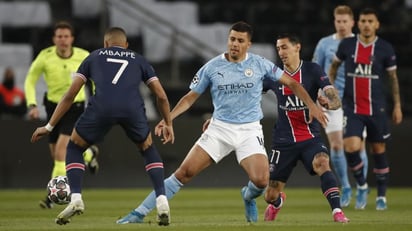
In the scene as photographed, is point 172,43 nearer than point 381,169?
No

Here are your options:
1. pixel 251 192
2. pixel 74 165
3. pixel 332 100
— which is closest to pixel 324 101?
pixel 332 100

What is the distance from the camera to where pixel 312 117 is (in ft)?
39.9

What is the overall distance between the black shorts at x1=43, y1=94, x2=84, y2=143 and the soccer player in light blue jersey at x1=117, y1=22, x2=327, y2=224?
3670 millimetres

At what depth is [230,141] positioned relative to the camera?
1164 centimetres

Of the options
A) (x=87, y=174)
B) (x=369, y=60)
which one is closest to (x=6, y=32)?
(x=87, y=174)

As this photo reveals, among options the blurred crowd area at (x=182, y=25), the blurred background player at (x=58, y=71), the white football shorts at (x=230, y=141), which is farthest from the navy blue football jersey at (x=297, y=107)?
the blurred crowd area at (x=182, y=25)

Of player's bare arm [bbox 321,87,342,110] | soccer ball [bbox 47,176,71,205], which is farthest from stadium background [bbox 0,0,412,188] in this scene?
player's bare arm [bbox 321,87,342,110]

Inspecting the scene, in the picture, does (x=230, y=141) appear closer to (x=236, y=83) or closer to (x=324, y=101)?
(x=236, y=83)

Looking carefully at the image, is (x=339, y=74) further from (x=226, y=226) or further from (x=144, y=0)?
(x=144, y=0)

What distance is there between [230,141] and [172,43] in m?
10.1

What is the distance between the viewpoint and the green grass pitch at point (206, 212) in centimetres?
1105

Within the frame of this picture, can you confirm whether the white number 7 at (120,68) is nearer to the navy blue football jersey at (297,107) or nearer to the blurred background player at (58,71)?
the navy blue football jersey at (297,107)

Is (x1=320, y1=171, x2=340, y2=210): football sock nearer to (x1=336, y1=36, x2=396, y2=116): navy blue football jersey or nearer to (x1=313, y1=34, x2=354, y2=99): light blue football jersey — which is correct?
(x1=336, y1=36, x2=396, y2=116): navy blue football jersey

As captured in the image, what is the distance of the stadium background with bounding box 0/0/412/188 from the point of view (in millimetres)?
19234
